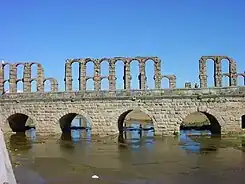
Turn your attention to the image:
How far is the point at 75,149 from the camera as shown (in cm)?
2122

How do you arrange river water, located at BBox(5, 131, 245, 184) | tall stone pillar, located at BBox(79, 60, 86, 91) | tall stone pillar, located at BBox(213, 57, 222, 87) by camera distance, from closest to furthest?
river water, located at BBox(5, 131, 245, 184)
tall stone pillar, located at BBox(213, 57, 222, 87)
tall stone pillar, located at BBox(79, 60, 86, 91)

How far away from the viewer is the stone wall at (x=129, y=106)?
26.5 metres

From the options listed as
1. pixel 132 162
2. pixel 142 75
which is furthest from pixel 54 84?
pixel 132 162

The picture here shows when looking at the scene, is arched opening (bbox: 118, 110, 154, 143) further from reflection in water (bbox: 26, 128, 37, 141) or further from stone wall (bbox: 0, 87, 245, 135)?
reflection in water (bbox: 26, 128, 37, 141)

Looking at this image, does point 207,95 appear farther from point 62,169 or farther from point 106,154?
point 62,169

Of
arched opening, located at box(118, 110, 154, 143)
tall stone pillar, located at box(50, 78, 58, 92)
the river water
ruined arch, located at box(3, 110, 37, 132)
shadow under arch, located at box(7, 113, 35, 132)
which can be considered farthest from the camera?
tall stone pillar, located at box(50, 78, 58, 92)

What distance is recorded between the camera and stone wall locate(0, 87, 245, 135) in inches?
1044

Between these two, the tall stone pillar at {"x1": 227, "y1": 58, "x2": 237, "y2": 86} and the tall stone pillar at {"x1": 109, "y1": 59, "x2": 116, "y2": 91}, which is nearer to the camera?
the tall stone pillar at {"x1": 227, "y1": 58, "x2": 237, "y2": 86}

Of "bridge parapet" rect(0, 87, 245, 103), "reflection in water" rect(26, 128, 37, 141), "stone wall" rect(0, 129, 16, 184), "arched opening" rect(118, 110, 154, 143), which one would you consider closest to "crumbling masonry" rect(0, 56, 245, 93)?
"bridge parapet" rect(0, 87, 245, 103)

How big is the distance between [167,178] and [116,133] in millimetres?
15450

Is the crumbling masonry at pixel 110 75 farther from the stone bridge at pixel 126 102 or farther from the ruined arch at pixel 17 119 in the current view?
the ruined arch at pixel 17 119

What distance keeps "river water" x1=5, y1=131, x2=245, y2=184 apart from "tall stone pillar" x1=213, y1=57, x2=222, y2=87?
19.0ft

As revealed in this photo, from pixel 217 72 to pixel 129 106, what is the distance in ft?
25.6

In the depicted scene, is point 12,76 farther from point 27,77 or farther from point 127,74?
point 127,74
